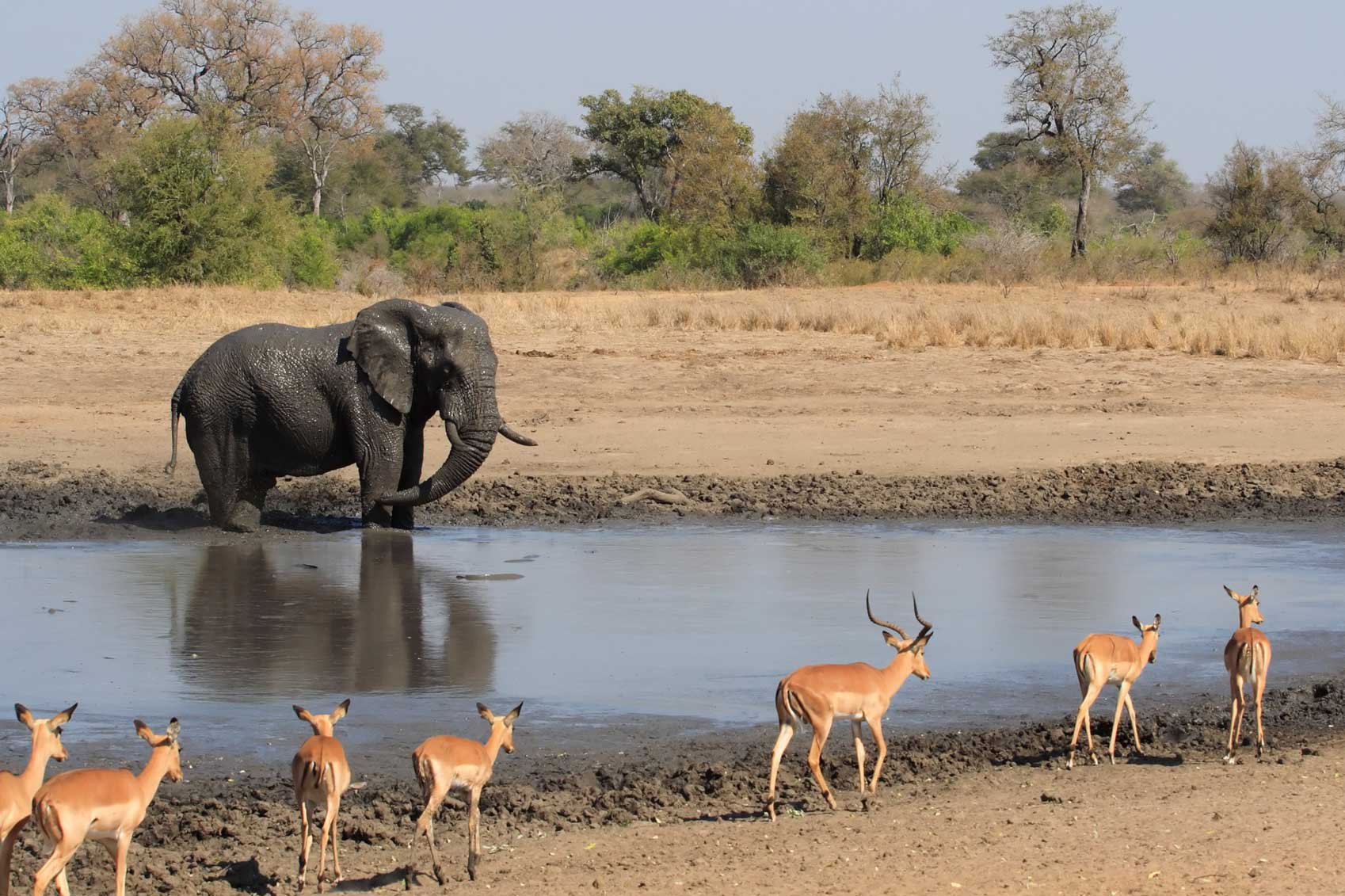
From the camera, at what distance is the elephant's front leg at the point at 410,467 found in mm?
15102

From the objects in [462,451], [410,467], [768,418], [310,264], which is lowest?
[410,467]

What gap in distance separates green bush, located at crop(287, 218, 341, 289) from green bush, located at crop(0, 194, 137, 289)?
397 centimetres

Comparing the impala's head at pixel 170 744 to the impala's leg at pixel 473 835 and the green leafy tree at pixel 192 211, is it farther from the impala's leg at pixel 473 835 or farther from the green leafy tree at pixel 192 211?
the green leafy tree at pixel 192 211

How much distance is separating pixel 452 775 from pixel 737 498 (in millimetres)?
10241

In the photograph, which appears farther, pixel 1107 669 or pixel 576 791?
pixel 1107 669

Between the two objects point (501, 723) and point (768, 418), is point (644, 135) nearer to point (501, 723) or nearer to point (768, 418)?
point (768, 418)

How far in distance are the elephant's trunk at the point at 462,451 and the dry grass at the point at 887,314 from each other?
36.1ft

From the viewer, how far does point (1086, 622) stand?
1131cm

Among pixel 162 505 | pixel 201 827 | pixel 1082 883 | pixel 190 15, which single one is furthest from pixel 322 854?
pixel 190 15

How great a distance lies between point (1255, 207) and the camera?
4441 centimetres

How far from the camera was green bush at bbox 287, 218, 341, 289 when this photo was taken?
41.9 meters

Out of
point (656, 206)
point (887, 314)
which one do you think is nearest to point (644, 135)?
point (656, 206)

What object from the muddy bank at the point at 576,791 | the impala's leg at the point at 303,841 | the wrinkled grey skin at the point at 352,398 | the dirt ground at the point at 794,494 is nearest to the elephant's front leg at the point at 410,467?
the wrinkled grey skin at the point at 352,398

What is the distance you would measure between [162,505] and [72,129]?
6051 centimetres
